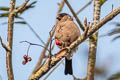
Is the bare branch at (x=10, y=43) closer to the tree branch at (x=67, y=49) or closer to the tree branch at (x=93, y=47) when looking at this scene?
the tree branch at (x=67, y=49)

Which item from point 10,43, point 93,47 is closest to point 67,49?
point 93,47

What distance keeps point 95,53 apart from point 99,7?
0.39 meters

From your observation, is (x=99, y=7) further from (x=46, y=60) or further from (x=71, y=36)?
(x=71, y=36)

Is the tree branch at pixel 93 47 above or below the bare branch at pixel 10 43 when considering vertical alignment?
below

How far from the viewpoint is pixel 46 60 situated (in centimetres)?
A: 219

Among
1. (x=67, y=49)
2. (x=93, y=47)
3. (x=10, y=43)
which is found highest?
(x=10, y=43)

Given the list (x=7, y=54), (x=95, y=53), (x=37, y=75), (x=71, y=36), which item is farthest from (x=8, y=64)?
(x=71, y=36)

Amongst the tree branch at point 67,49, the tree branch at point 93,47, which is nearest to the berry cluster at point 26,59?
Result: the tree branch at point 67,49

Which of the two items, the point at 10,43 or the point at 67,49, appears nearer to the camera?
the point at 10,43

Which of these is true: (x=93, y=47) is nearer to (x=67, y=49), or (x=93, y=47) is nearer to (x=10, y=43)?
(x=67, y=49)

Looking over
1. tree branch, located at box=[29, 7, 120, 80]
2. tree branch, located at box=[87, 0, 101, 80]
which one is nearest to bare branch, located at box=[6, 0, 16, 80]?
tree branch, located at box=[29, 7, 120, 80]

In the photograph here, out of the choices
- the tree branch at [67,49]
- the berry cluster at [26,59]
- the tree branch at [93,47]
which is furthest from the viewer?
the berry cluster at [26,59]

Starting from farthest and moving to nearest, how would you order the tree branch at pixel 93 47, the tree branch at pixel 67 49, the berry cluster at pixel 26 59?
the berry cluster at pixel 26 59 → the tree branch at pixel 93 47 → the tree branch at pixel 67 49

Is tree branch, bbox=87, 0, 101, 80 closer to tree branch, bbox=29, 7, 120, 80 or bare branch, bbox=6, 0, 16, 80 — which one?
tree branch, bbox=29, 7, 120, 80
